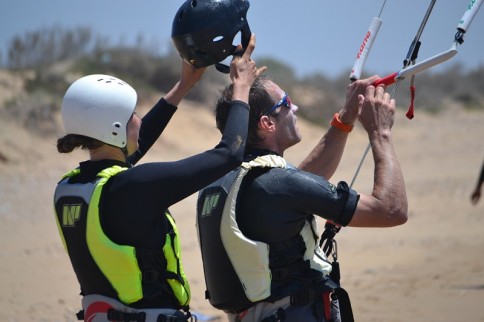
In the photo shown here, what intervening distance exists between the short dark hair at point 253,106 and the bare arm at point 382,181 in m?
0.50

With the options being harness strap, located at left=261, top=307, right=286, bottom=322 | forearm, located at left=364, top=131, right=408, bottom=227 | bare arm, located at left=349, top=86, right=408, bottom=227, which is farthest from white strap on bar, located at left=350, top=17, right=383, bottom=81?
harness strap, located at left=261, top=307, right=286, bottom=322

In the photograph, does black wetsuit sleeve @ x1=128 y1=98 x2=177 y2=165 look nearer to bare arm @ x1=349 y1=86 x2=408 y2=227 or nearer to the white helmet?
the white helmet

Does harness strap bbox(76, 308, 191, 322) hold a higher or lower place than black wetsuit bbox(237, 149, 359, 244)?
lower

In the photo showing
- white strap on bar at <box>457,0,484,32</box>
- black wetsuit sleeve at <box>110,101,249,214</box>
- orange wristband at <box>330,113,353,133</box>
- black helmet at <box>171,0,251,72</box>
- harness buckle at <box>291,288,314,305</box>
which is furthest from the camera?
orange wristband at <box>330,113,353,133</box>

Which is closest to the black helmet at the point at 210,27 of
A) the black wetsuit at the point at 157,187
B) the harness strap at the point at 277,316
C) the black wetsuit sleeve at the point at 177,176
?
the black wetsuit at the point at 157,187

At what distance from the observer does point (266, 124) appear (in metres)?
3.83

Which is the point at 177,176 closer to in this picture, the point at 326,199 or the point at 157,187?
the point at 157,187

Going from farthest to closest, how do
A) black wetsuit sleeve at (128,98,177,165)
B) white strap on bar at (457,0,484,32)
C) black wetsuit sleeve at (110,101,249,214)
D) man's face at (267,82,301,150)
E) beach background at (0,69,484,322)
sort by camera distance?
beach background at (0,69,484,322) → black wetsuit sleeve at (128,98,177,165) → white strap on bar at (457,0,484,32) → man's face at (267,82,301,150) → black wetsuit sleeve at (110,101,249,214)

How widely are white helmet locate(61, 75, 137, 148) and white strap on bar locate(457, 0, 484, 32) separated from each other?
5.77 ft

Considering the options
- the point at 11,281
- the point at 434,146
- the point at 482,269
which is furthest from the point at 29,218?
the point at 434,146

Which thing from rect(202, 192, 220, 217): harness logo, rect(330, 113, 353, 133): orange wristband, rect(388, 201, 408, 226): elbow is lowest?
rect(202, 192, 220, 217): harness logo

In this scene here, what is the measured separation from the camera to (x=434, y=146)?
1031 inches

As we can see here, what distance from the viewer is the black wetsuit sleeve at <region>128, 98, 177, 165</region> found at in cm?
431

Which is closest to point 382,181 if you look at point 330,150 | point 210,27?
point 330,150
